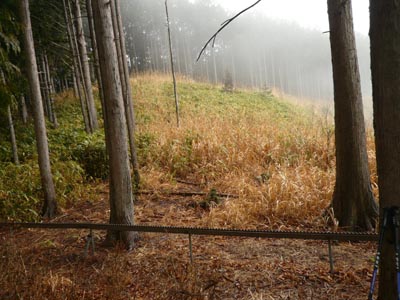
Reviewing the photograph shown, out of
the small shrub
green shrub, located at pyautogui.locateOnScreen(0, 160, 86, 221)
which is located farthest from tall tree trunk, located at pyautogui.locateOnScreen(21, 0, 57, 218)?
the small shrub

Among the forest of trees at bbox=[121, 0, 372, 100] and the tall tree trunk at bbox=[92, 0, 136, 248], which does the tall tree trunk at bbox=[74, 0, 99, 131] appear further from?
the forest of trees at bbox=[121, 0, 372, 100]

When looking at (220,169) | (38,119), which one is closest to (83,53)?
(38,119)

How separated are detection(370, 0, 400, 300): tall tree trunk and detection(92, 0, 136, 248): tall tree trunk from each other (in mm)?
3296

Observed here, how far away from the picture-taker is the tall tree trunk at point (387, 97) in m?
1.71

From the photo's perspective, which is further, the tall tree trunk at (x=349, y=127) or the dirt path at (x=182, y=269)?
the tall tree trunk at (x=349, y=127)

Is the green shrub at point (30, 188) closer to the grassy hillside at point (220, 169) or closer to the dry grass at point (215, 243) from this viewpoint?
the grassy hillside at point (220, 169)

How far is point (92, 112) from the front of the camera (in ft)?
40.4

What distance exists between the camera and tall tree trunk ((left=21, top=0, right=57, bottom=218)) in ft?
19.2

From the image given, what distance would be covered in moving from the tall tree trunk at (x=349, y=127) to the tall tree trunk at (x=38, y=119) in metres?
5.45

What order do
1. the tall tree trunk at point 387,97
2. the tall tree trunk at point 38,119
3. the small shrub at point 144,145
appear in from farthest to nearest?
the small shrub at point 144,145, the tall tree trunk at point 38,119, the tall tree trunk at point 387,97

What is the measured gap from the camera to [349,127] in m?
→ 4.17

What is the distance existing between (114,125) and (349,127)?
3365mm

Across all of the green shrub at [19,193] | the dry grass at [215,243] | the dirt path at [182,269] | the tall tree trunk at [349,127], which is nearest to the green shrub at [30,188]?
the green shrub at [19,193]

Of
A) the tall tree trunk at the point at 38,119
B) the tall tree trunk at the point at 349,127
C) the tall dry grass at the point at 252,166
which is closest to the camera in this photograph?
the tall tree trunk at the point at 349,127
